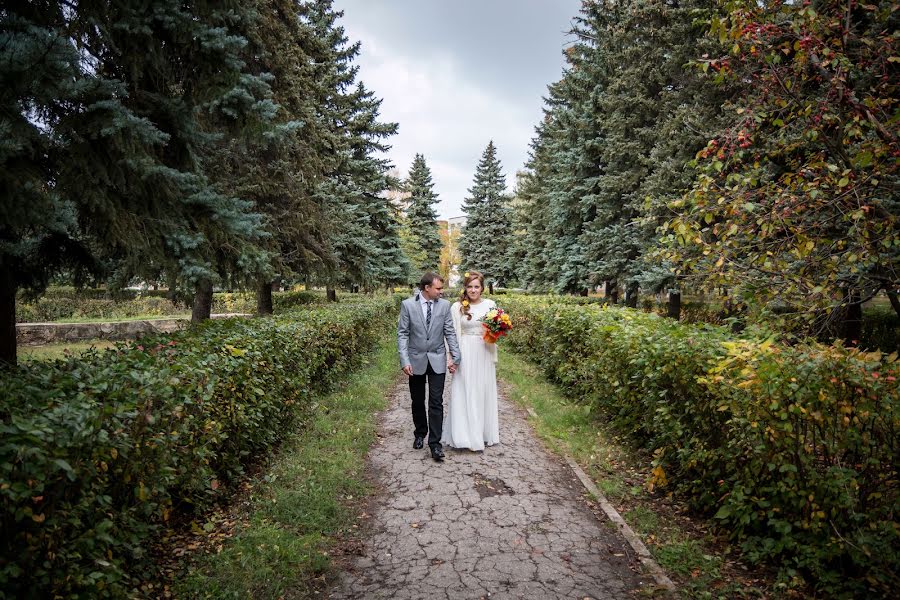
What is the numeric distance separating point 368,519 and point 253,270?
3.96m

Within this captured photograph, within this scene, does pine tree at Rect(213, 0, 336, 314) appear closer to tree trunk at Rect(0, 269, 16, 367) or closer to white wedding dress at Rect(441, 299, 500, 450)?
tree trunk at Rect(0, 269, 16, 367)

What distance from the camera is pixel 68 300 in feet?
76.5

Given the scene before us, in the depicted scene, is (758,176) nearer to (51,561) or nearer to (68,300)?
(51,561)

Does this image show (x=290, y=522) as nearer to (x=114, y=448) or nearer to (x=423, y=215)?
(x=114, y=448)

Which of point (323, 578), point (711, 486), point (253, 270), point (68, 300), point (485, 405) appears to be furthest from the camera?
point (68, 300)

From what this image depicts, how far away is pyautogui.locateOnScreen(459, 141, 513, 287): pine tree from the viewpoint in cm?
4100

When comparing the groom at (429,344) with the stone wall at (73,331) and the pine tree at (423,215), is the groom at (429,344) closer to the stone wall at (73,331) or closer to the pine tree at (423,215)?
the stone wall at (73,331)

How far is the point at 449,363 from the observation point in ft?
19.2

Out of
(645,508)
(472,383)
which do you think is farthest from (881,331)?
(472,383)

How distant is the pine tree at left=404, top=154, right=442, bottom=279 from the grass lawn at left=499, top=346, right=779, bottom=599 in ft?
109

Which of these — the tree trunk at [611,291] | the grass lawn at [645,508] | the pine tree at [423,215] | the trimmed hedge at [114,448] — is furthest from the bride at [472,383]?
the pine tree at [423,215]

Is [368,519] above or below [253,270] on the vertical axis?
below

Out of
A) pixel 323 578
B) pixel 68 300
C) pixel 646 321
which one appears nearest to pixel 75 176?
pixel 323 578

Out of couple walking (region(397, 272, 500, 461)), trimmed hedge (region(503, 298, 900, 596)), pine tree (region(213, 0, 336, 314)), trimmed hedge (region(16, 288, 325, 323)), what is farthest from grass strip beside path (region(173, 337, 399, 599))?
trimmed hedge (region(16, 288, 325, 323))
